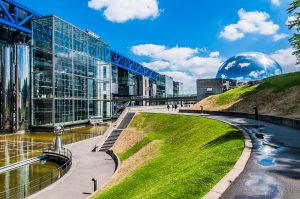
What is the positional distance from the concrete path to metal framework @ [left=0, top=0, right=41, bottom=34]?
50.5 metres

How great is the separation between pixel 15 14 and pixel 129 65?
6182 centimetres

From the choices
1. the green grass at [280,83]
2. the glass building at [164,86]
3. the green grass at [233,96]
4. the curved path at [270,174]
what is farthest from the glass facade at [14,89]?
the glass building at [164,86]

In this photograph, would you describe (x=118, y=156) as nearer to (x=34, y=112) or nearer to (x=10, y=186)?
(x=10, y=186)

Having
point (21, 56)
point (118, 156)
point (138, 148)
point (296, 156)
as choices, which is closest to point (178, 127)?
point (138, 148)

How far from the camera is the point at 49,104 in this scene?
60.9 m

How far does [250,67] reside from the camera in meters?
67.1

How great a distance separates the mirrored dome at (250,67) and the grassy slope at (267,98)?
1971 cm

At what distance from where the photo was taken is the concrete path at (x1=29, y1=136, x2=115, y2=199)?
18.2 m

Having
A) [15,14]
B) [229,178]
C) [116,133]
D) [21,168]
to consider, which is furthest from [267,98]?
[15,14]

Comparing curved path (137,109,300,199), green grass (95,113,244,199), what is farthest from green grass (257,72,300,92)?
curved path (137,109,300,199)

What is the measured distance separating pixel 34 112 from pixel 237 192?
201ft

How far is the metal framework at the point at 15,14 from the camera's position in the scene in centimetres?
6571

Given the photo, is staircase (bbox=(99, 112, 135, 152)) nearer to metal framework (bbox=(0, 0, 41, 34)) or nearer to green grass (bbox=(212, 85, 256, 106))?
green grass (bbox=(212, 85, 256, 106))

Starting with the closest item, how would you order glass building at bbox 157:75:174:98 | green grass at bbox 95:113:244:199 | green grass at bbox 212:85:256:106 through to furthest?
green grass at bbox 95:113:244:199
green grass at bbox 212:85:256:106
glass building at bbox 157:75:174:98
